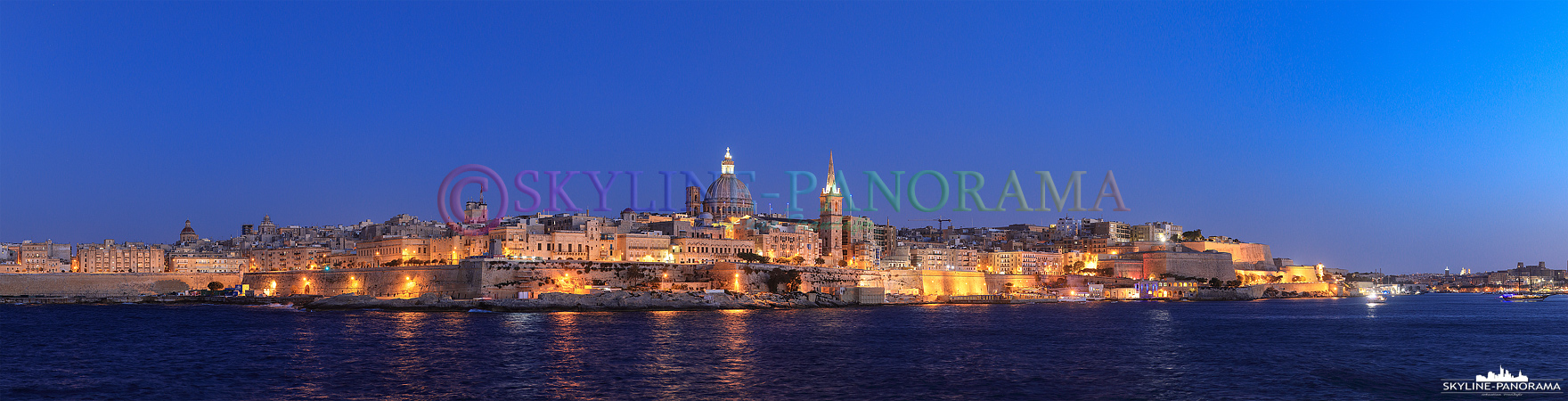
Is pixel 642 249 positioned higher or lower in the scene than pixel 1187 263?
higher

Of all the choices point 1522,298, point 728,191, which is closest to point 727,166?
point 728,191

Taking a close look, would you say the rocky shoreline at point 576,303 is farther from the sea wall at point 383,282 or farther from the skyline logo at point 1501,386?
the skyline logo at point 1501,386

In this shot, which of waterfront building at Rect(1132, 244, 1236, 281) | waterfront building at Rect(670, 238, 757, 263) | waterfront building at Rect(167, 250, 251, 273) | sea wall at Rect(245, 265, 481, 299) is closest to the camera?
sea wall at Rect(245, 265, 481, 299)

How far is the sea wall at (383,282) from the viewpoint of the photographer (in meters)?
53.0

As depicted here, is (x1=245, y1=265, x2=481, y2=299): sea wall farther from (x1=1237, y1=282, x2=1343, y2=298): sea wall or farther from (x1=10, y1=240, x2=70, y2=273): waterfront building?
(x1=1237, y1=282, x2=1343, y2=298): sea wall

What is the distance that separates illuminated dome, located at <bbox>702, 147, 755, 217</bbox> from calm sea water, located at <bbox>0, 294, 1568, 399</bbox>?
4652cm

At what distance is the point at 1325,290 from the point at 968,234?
29.0 m

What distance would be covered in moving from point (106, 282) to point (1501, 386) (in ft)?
215

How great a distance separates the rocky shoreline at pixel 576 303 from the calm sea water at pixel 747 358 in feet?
29.5

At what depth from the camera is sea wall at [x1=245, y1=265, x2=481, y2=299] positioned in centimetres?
5297

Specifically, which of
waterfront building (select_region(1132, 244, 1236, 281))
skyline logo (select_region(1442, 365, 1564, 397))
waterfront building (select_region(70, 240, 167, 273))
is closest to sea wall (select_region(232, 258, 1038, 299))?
waterfront building (select_region(70, 240, 167, 273))

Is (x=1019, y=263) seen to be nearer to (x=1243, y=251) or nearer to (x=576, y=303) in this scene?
(x=1243, y=251)

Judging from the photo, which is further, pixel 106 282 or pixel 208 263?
pixel 208 263

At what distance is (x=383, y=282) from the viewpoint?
56406mm
